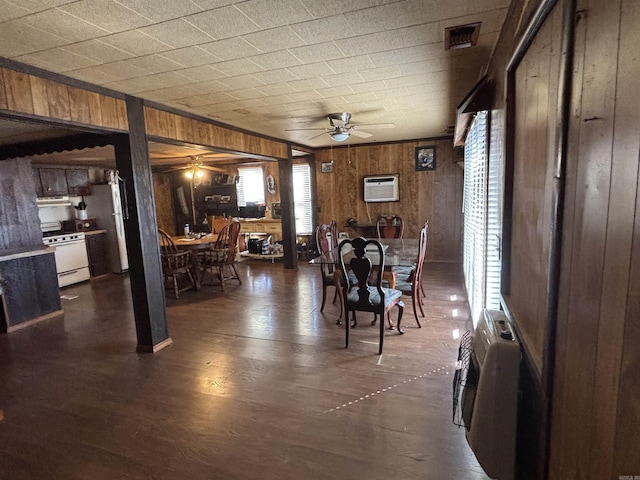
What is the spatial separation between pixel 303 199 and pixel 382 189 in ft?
5.80

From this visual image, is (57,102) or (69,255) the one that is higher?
(57,102)

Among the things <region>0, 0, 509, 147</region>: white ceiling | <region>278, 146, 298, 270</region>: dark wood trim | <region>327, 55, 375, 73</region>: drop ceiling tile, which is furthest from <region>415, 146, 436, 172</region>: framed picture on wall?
<region>327, 55, 375, 73</region>: drop ceiling tile

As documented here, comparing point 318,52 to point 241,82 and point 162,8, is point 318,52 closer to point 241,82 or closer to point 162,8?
point 241,82

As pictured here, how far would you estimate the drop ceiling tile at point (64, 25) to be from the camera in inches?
67.8

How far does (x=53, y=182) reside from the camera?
6.30 meters

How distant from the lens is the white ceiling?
1.74 m

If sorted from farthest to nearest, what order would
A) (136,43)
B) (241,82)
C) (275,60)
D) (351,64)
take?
(241,82) < (351,64) < (275,60) < (136,43)

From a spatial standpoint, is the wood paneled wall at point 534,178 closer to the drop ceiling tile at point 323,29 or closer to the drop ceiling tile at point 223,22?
the drop ceiling tile at point 323,29

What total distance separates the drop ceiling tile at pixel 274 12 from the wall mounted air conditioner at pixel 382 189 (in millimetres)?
5030

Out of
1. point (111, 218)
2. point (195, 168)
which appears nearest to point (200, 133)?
point (195, 168)

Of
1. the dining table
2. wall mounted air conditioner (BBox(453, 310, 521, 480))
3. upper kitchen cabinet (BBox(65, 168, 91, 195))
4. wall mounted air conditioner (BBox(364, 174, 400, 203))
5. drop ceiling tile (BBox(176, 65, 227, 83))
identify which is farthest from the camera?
wall mounted air conditioner (BBox(364, 174, 400, 203))

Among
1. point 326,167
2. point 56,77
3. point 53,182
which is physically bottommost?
point 53,182

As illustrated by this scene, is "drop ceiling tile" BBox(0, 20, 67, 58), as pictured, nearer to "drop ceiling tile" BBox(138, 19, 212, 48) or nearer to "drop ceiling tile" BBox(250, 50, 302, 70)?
"drop ceiling tile" BBox(138, 19, 212, 48)

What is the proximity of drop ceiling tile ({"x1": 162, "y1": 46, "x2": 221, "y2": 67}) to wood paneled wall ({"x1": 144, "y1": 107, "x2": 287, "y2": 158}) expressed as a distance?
1.10 meters
